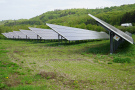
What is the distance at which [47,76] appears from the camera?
6.16 metres

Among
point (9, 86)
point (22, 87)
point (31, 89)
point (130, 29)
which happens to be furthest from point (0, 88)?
point (130, 29)

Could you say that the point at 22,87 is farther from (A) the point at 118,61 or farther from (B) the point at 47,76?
(A) the point at 118,61

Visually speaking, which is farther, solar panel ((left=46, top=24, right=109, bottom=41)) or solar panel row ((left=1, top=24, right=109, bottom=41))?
solar panel row ((left=1, top=24, right=109, bottom=41))

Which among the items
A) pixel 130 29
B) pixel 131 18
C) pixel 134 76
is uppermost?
pixel 131 18

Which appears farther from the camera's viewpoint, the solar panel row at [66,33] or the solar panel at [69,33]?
the solar panel row at [66,33]

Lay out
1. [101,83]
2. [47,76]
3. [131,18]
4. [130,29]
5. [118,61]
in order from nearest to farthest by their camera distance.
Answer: [101,83], [47,76], [118,61], [130,29], [131,18]

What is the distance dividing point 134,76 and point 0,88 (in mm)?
5761

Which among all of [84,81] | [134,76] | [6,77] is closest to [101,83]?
[84,81]

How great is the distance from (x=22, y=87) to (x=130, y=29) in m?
58.1

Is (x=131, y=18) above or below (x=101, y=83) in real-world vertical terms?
above

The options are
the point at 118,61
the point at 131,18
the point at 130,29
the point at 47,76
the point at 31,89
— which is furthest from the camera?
the point at 131,18

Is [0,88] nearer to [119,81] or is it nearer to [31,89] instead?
[31,89]

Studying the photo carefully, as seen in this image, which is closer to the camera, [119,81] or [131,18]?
[119,81]

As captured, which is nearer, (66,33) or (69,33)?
(66,33)
